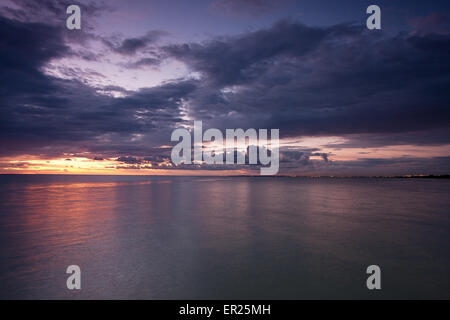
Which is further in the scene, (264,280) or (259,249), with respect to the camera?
(259,249)

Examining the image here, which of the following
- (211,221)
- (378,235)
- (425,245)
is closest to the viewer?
(425,245)

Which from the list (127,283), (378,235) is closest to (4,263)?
(127,283)

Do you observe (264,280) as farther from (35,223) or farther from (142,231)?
(35,223)

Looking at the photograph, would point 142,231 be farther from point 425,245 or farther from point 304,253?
point 425,245

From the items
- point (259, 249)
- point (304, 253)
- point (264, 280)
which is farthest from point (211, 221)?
point (264, 280)

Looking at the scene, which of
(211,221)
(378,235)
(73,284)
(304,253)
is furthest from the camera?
(211,221)

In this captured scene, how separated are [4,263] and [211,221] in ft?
38.0

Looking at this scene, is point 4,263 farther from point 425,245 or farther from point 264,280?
point 425,245

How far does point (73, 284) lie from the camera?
8039 mm

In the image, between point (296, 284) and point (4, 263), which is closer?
point (296, 284)
